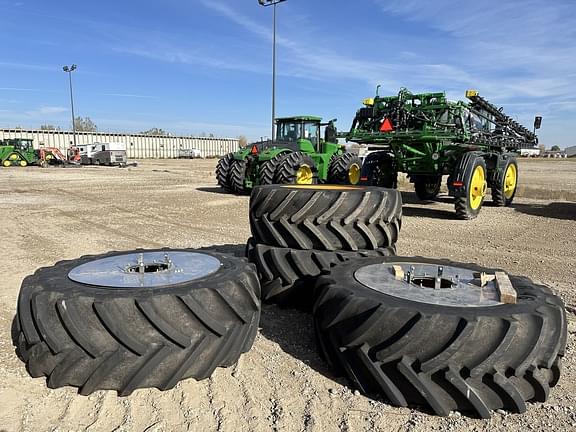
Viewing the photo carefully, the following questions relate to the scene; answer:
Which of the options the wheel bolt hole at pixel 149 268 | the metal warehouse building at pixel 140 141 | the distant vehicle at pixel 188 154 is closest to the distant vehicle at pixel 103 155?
the metal warehouse building at pixel 140 141

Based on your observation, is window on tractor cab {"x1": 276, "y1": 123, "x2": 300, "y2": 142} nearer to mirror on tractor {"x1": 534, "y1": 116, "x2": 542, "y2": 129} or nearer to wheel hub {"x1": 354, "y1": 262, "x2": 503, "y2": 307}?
mirror on tractor {"x1": 534, "y1": 116, "x2": 542, "y2": 129}

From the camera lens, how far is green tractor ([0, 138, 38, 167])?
3125 centimetres

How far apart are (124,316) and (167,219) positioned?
668 cm

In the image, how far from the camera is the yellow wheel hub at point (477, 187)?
9.33 m

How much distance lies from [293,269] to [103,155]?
118 ft

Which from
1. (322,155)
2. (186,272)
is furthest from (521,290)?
(322,155)

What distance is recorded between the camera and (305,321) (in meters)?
3.66

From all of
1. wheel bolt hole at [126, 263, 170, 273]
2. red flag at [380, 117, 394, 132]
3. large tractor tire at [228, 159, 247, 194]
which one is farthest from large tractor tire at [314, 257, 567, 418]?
large tractor tire at [228, 159, 247, 194]

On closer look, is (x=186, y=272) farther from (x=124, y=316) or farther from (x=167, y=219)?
(x=167, y=219)

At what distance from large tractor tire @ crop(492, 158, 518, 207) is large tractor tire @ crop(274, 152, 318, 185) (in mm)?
5001

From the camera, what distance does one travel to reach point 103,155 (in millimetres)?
35719

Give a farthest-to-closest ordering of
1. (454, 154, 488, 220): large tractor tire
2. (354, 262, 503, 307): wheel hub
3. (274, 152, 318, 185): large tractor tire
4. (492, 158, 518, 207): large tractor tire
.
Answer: (274, 152, 318, 185): large tractor tire → (492, 158, 518, 207): large tractor tire → (454, 154, 488, 220): large tractor tire → (354, 262, 503, 307): wheel hub

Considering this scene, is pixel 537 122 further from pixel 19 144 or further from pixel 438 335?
pixel 19 144

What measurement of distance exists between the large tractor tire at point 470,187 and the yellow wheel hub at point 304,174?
183 inches
